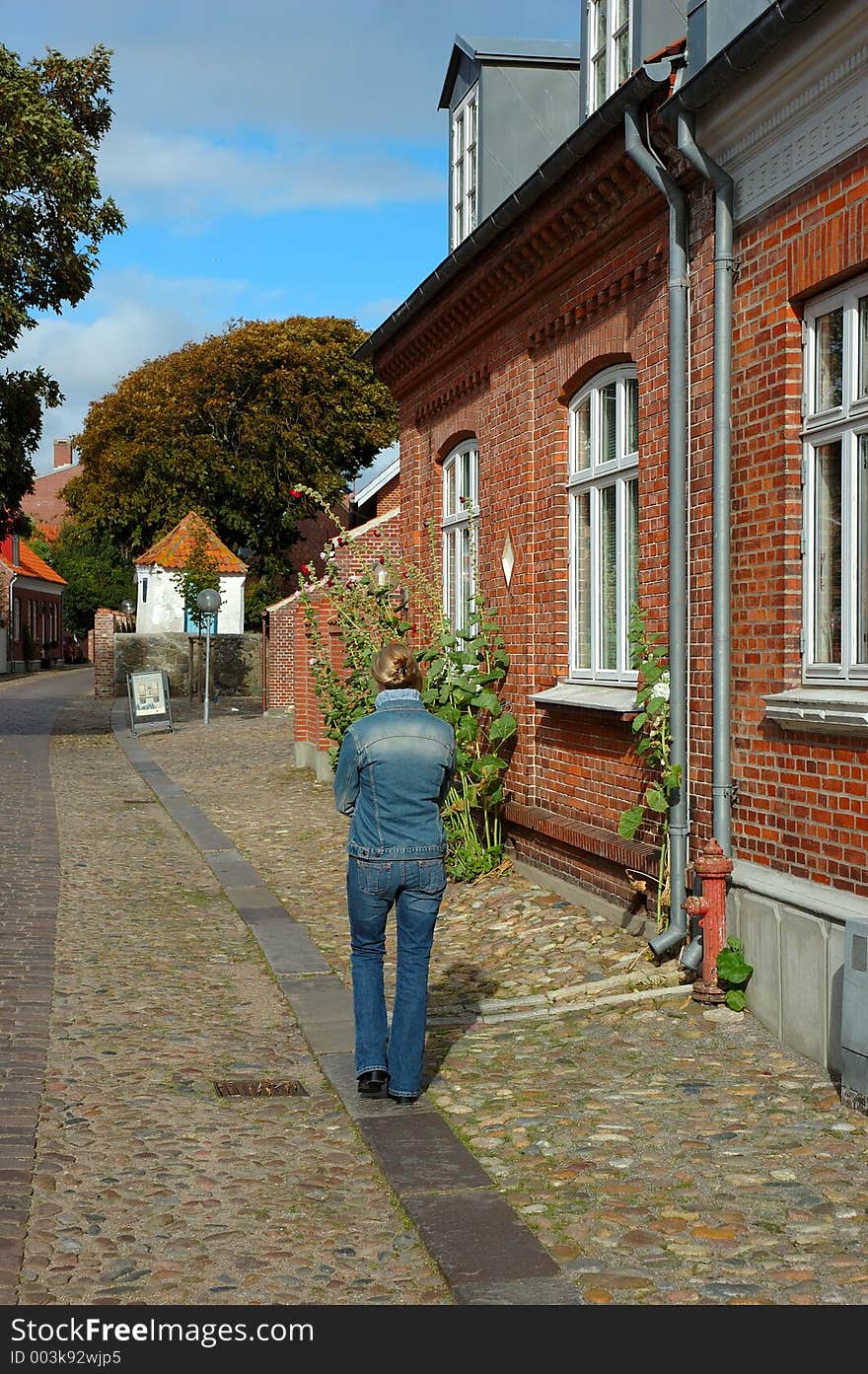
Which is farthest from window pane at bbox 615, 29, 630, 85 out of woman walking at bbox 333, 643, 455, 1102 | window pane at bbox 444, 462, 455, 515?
woman walking at bbox 333, 643, 455, 1102

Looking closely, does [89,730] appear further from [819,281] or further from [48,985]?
[819,281]

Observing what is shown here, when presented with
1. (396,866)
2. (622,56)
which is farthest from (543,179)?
(396,866)

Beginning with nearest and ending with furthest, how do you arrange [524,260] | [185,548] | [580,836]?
[580,836], [524,260], [185,548]

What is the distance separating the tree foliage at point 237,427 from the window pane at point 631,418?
38.8 m

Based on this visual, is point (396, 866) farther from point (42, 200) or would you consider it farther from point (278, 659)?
point (278, 659)

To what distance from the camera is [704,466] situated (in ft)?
24.9

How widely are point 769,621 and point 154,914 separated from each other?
5.00 metres

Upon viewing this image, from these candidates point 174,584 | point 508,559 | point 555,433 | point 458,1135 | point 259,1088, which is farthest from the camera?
point 174,584

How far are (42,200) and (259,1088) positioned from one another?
2042 cm

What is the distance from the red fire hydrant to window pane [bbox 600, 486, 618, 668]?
2535 millimetres

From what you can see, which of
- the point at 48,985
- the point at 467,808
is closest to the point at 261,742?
the point at 467,808

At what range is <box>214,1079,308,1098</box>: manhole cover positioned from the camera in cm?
591

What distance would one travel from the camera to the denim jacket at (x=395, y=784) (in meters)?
5.68

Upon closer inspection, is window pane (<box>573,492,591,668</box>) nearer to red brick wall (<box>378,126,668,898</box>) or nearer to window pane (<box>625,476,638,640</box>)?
red brick wall (<box>378,126,668,898</box>)
